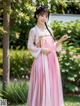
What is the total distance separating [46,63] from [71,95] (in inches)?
125

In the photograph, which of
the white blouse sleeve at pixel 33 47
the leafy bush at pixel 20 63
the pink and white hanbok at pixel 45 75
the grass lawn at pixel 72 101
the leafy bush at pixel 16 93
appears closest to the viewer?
the white blouse sleeve at pixel 33 47

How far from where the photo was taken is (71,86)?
10.5 metres

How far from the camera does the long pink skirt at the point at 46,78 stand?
7.36 m

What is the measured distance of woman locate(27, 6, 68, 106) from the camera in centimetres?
728

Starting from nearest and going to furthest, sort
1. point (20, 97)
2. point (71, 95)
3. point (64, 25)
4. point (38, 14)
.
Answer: point (38, 14)
point (20, 97)
point (71, 95)
point (64, 25)

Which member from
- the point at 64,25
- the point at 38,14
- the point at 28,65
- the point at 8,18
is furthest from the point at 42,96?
the point at 64,25

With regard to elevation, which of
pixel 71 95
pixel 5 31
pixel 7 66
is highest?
pixel 5 31

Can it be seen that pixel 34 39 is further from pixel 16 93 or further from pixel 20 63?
pixel 20 63

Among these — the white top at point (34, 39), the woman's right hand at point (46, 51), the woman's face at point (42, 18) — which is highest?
the woman's face at point (42, 18)

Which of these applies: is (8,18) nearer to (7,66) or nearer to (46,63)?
(7,66)

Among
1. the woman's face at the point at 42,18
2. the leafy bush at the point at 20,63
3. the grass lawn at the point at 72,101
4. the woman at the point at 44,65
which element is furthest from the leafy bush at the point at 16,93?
the leafy bush at the point at 20,63

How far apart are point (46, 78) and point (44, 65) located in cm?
21

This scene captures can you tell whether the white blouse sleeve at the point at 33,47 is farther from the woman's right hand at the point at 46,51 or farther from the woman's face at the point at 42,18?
the woman's face at the point at 42,18

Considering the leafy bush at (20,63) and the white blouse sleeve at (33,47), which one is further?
the leafy bush at (20,63)
